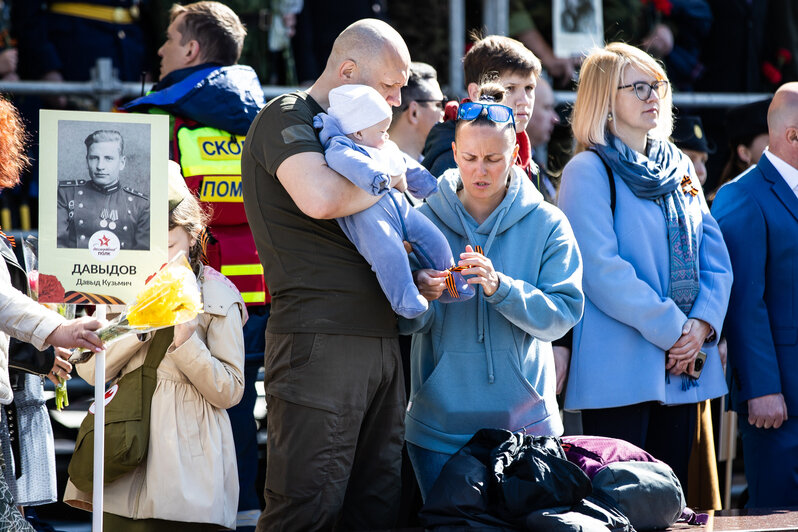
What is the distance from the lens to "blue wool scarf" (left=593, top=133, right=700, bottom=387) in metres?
4.07

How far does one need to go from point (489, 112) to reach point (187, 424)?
143 cm

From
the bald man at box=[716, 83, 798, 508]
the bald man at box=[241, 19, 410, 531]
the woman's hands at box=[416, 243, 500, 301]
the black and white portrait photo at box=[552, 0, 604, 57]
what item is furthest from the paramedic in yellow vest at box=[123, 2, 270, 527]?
the black and white portrait photo at box=[552, 0, 604, 57]

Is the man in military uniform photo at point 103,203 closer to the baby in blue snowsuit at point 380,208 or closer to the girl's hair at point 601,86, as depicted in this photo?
the baby in blue snowsuit at point 380,208

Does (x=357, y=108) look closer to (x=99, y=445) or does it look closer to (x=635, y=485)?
(x=99, y=445)

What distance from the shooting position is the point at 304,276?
3.25m

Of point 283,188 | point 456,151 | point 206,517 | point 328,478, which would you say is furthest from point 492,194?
point 206,517

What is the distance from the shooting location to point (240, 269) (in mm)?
4582

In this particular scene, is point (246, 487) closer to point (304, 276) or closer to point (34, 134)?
point (304, 276)

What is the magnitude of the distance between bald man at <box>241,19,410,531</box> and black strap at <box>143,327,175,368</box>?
0.46m

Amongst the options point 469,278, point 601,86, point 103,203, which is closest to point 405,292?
point 469,278

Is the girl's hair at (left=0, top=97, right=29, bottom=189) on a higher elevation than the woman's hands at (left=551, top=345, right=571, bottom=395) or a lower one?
higher

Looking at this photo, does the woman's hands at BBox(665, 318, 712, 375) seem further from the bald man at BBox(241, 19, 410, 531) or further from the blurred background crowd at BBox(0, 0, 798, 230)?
the blurred background crowd at BBox(0, 0, 798, 230)

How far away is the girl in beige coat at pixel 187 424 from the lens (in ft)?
11.4

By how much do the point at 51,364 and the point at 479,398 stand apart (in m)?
1.39
